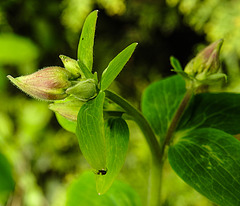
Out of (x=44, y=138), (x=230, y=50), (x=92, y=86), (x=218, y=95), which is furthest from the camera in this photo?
(x=44, y=138)

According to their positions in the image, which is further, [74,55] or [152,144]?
[74,55]

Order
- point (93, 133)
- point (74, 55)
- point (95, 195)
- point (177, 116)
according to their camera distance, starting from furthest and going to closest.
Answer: point (74, 55) → point (95, 195) → point (177, 116) → point (93, 133)

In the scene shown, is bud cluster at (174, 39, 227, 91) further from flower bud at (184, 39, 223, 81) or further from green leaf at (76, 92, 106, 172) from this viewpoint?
green leaf at (76, 92, 106, 172)

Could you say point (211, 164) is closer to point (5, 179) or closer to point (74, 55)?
point (5, 179)

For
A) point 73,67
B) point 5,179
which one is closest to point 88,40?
point 73,67

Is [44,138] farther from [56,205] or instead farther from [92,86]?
[92,86]

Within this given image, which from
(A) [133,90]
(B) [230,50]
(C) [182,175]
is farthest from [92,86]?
(A) [133,90]

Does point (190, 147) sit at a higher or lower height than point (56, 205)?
higher
